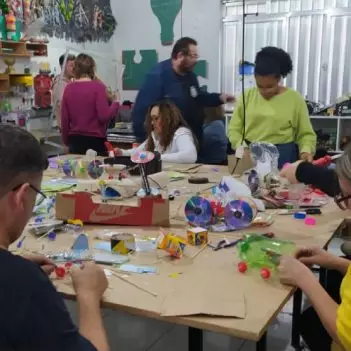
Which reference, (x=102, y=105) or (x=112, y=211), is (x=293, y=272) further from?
(x=102, y=105)

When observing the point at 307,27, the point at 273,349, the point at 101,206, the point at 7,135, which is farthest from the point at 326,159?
the point at 307,27

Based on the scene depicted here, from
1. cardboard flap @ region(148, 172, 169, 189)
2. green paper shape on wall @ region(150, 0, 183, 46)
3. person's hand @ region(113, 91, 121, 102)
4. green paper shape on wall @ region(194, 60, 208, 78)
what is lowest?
cardboard flap @ region(148, 172, 169, 189)

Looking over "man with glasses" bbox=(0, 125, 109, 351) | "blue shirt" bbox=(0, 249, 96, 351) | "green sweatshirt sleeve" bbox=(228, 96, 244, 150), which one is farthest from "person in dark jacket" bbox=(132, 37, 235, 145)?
"blue shirt" bbox=(0, 249, 96, 351)

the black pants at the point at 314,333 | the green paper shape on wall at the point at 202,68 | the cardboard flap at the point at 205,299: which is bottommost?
the black pants at the point at 314,333

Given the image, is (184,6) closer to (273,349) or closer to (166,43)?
(166,43)

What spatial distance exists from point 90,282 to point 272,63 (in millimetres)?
1993

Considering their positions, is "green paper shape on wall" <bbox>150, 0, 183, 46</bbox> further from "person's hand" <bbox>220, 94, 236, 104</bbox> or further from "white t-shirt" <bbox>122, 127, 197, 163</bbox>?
"white t-shirt" <bbox>122, 127, 197, 163</bbox>

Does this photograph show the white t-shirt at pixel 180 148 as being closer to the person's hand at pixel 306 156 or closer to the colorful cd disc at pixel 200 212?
the person's hand at pixel 306 156

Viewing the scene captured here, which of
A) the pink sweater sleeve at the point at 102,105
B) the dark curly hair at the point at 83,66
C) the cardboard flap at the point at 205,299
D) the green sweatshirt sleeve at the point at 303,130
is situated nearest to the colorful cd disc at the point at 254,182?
the green sweatshirt sleeve at the point at 303,130

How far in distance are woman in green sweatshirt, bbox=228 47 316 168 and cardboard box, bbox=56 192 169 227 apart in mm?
1332

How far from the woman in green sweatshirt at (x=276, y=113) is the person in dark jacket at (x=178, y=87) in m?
0.64

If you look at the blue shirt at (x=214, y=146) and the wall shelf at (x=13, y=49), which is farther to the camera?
the wall shelf at (x=13, y=49)

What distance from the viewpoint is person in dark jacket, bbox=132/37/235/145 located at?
11.2 feet

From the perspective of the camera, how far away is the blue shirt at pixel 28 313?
0.86m
